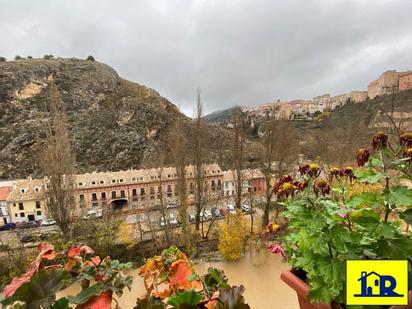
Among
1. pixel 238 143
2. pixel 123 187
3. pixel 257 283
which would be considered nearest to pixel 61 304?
pixel 257 283

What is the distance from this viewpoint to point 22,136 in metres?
27.3

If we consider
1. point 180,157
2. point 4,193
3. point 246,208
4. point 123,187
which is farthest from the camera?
point 123,187

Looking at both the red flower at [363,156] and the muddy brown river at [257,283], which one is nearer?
the red flower at [363,156]

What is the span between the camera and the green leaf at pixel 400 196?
79 cm

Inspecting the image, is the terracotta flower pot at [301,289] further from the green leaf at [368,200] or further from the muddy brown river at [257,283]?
the muddy brown river at [257,283]

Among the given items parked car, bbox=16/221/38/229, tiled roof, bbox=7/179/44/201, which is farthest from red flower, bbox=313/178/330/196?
tiled roof, bbox=7/179/44/201

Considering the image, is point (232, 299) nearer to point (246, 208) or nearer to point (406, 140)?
point (406, 140)

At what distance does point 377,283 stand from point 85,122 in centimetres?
3469

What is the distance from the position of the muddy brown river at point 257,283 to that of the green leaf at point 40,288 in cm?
583

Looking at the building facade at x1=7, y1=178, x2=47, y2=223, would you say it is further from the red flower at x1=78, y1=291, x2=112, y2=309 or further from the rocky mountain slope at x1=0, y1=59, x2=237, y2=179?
the red flower at x1=78, y1=291, x2=112, y2=309

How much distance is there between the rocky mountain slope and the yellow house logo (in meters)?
21.9

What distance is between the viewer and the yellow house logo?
79 centimetres

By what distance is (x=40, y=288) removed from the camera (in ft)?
2.40

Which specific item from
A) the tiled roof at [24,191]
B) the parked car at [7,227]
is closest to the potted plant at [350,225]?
the tiled roof at [24,191]
